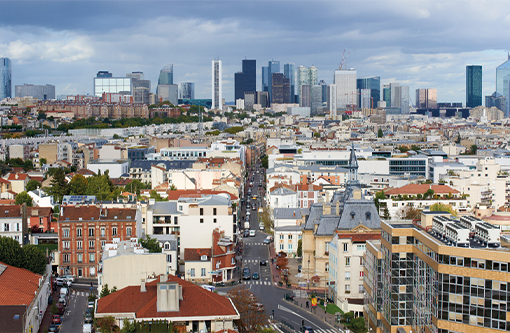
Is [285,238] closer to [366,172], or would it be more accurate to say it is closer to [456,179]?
[456,179]

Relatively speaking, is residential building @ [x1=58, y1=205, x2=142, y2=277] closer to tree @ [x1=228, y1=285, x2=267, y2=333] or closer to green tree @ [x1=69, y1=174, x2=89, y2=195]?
tree @ [x1=228, y1=285, x2=267, y2=333]

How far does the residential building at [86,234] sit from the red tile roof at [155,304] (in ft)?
54.1

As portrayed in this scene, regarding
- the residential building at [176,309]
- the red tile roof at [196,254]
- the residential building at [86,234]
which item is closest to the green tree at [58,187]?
the residential building at [86,234]

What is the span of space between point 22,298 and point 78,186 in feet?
135

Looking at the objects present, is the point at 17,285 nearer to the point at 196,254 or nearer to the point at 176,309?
the point at 176,309

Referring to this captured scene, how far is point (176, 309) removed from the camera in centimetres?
2723

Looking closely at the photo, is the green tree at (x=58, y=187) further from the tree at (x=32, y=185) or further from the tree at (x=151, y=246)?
the tree at (x=151, y=246)

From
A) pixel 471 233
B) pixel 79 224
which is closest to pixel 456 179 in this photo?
pixel 79 224

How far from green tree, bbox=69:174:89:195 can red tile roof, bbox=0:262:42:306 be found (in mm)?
31973

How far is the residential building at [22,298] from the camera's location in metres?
29.5

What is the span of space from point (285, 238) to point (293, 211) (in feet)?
17.3

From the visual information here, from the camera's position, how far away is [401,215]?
57.5 m

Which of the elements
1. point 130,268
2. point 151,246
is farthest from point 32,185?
point 130,268

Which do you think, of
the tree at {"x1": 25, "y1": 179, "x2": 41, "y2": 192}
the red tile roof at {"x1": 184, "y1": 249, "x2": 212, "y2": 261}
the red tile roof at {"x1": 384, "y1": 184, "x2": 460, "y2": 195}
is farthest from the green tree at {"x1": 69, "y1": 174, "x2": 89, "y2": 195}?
the red tile roof at {"x1": 384, "y1": 184, "x2": 460, "y2": 195}
